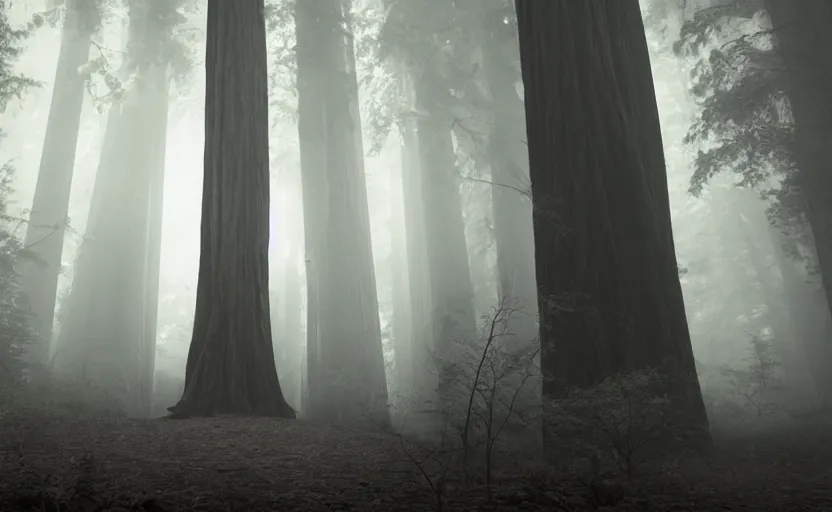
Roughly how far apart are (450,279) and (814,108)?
9008 millimetres

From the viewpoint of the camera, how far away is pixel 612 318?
5562 millimetres

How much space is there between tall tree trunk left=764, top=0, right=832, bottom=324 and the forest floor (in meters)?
4.37

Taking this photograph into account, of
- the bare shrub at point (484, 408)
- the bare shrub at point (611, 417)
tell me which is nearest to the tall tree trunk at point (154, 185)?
the bare shrub at point (484, 408)

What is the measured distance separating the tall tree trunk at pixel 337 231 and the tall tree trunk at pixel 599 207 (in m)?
6.19

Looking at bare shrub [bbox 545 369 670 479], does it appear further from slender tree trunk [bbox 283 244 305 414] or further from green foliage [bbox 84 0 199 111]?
slender tree trunk [bbox 283 244 305 414]

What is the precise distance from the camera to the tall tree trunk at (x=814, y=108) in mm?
8906

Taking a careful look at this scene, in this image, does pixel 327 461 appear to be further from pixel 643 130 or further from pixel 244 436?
pixel 643 130

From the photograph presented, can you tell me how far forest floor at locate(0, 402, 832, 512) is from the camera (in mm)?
3230

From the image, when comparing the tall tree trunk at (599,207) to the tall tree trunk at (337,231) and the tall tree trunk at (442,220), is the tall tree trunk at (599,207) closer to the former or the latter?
the tall tree trunk at (337,231)

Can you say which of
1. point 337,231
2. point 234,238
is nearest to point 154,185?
point 337,231

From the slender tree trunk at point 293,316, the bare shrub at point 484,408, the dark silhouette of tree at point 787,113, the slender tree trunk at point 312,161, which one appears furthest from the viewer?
the slender tree trunk at point 293,316

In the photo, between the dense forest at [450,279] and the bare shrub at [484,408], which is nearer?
the bare shrub at [484,408]

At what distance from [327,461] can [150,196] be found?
14007mm

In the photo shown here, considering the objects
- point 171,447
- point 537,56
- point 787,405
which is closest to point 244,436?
point 171,447
